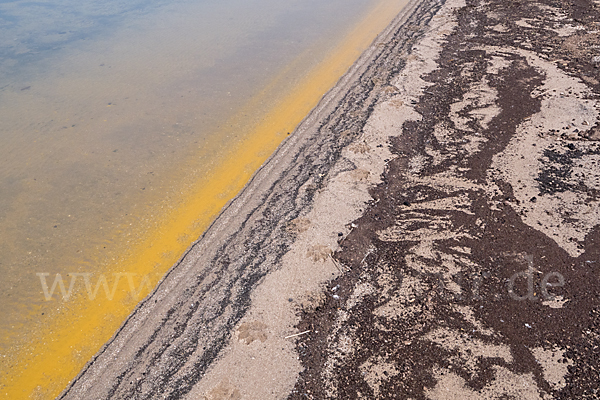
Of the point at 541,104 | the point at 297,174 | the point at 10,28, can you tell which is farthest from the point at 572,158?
the point at 10,28

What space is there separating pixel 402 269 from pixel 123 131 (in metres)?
6.38

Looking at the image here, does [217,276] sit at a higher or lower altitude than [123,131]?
lower

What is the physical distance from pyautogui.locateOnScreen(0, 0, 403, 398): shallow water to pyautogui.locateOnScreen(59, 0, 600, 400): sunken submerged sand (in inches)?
26.4

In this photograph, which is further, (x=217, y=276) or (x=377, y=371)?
(x=217, y=276)

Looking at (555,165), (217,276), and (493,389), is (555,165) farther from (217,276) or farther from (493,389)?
(217,276)

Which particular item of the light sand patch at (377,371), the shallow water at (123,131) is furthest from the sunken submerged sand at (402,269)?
the shallow water at (123,131)

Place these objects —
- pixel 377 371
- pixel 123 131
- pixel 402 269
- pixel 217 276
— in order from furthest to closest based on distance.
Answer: pixel 123 131 < pixel 217 276 < pixel 402 269 < pixel 377 371

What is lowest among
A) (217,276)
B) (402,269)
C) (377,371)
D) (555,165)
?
(217,276)

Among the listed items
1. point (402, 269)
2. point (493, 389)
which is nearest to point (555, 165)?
point (402, 269)

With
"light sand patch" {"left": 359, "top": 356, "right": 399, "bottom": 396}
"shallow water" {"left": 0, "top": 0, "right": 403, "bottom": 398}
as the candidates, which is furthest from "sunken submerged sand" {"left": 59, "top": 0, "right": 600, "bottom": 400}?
"shallow water" {"left": 0, "top": 0, "right": 403, "bottom": 398}

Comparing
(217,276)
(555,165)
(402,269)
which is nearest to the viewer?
(402,269)

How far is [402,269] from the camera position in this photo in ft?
16.8

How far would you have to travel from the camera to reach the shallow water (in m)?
5.74

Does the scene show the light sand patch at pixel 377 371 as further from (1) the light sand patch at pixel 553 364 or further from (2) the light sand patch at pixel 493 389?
(1) the light sand patch at pixel 553 364
